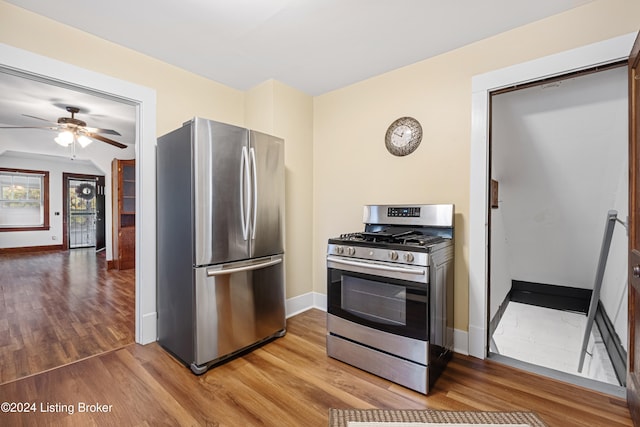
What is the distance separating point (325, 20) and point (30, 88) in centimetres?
361

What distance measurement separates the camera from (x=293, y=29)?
6.82 feet

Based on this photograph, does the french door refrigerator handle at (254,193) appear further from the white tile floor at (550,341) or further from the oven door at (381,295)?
the white tile floor at (550,341)

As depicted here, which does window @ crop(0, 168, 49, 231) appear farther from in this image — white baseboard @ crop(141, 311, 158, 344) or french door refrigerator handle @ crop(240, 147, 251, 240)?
french door refrigerator handle @ crop(240, 147, 251, 240)

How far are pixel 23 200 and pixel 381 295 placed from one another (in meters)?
9.97

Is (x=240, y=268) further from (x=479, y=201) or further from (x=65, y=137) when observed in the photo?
(x=65, y=137)

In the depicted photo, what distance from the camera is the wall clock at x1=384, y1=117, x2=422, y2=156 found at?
2496mm

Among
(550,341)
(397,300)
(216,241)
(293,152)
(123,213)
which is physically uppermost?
(293,152)

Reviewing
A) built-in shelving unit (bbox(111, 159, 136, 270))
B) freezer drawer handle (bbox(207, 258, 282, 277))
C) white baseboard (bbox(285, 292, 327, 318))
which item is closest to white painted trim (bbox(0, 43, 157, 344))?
freezer drawer handle (bbox(207, 258, 282, 277))

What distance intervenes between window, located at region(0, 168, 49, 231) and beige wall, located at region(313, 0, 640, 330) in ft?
28.2

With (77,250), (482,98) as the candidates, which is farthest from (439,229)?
(77,250)

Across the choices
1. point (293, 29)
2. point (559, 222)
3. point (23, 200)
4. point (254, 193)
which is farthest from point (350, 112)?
point (23, 200)

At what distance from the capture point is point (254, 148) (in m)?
2.30

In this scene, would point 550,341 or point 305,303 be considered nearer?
point 550,341

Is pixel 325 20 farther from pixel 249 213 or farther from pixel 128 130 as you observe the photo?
pixel 128 130
